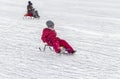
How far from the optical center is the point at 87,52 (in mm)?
9719

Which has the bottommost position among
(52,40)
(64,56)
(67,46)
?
(64,56)

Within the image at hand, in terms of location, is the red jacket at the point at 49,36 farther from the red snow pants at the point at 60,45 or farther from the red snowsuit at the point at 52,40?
the red snow pants at the point at 60,45


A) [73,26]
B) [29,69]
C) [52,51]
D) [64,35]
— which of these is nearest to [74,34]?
[64,35]

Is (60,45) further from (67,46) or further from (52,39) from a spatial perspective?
(52,39)

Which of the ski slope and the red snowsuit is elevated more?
the red snowsuit

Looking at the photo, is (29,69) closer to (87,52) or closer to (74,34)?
(87,52)

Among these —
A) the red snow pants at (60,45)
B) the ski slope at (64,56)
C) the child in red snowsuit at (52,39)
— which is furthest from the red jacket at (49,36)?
the ski slope at (64,56)

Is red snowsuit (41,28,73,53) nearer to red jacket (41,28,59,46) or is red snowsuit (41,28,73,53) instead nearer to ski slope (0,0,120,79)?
red jacket (41,28,59,46)

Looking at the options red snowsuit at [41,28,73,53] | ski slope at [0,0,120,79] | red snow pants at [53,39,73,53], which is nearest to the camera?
ski slope at [0,0,120,79]

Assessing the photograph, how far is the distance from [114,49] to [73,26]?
5588mm

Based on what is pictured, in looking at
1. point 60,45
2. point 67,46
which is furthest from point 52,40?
point 67,46

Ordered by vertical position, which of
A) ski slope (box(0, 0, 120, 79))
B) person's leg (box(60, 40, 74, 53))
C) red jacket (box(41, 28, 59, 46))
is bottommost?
ski slope (box(0, 0, 120, 79))

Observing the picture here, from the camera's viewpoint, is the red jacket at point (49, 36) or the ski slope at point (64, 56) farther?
the red jacket at point (49, 36)

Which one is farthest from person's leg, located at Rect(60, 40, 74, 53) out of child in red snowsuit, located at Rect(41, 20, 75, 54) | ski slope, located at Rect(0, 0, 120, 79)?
ski slope, located at Rect(0, 0, 120, 79)
